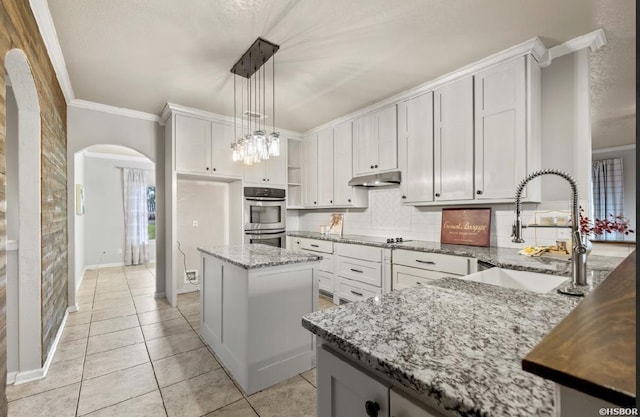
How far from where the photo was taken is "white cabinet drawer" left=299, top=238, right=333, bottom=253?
3.91 metres

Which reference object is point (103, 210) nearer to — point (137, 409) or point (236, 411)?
point (137, 409)

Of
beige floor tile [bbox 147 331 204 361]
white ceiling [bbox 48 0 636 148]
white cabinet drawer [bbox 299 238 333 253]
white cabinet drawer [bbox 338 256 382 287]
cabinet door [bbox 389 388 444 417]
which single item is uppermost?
white ceiling [bbox 48 0 636 148]

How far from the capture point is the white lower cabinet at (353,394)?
0.65 metres

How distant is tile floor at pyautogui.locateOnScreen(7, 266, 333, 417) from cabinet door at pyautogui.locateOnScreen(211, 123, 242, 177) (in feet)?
6.46

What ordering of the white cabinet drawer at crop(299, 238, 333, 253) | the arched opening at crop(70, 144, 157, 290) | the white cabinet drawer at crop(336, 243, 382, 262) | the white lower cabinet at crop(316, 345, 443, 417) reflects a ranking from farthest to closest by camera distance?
the arched opening at crop(70, 144, 157, 290) → the white cabinet drawer at crop(299, 238, 333, 253) → the white cabinet drawer at crop(336, 243, 382, 262) → the white lower cabinet at crop(316, 345, 443, 417)

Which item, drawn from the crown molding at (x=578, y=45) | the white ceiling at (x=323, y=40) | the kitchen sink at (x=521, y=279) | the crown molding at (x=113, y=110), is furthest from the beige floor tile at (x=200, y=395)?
the crown molding at (x=578, y=45)

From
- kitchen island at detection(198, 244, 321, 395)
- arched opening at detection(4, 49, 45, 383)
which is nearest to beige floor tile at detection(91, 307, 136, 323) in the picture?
arched opening at detection(4, 49, 45, 383)

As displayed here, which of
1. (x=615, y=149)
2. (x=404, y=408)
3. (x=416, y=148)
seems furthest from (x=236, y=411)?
(x=615, y=149)

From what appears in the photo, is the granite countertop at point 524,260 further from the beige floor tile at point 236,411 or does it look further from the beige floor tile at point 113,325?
the beige floor tile at point 113,325

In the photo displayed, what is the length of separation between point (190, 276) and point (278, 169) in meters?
2.11

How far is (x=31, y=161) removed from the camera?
2.15m

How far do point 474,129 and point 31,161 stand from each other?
359 centimetres

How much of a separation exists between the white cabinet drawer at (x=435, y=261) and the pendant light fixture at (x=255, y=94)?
1.60m

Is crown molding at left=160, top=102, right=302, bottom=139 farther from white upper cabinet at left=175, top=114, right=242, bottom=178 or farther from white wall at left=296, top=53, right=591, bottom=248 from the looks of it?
white wall at left=296, top=53, right=591, bottom=248
